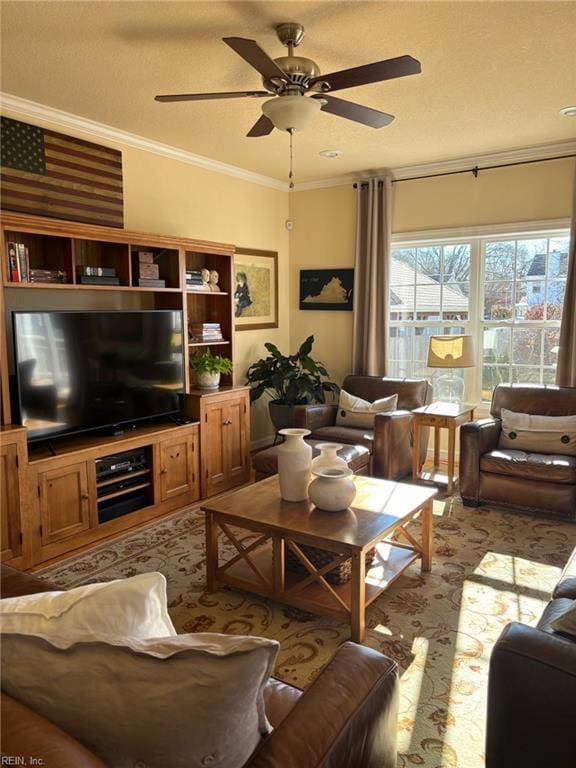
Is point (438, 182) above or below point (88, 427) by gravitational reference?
above

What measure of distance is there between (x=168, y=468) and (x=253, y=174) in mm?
3135

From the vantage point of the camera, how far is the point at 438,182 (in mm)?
5336

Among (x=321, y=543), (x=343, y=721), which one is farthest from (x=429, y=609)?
(x=343, y=721)

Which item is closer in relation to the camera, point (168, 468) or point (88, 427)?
point (88, 427)

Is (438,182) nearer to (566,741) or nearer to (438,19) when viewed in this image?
(438,19)

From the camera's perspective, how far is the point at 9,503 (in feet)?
10.2

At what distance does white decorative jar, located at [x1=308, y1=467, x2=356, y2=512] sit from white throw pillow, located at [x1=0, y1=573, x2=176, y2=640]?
1671 millimetres

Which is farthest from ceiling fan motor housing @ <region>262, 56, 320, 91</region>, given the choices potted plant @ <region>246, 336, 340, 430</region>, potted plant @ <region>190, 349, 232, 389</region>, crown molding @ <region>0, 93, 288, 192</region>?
potted plant @ <region>246, 336, 340, 430</region>

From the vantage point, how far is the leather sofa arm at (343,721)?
1.12 meters

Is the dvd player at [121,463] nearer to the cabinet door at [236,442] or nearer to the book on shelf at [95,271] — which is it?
the cabinet door at [236,442]

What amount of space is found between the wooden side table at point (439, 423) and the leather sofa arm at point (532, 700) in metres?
3.06

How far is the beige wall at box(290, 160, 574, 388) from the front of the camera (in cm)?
484

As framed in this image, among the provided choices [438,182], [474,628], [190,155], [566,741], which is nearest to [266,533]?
[474,628]

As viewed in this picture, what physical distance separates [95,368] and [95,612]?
9.33ft
